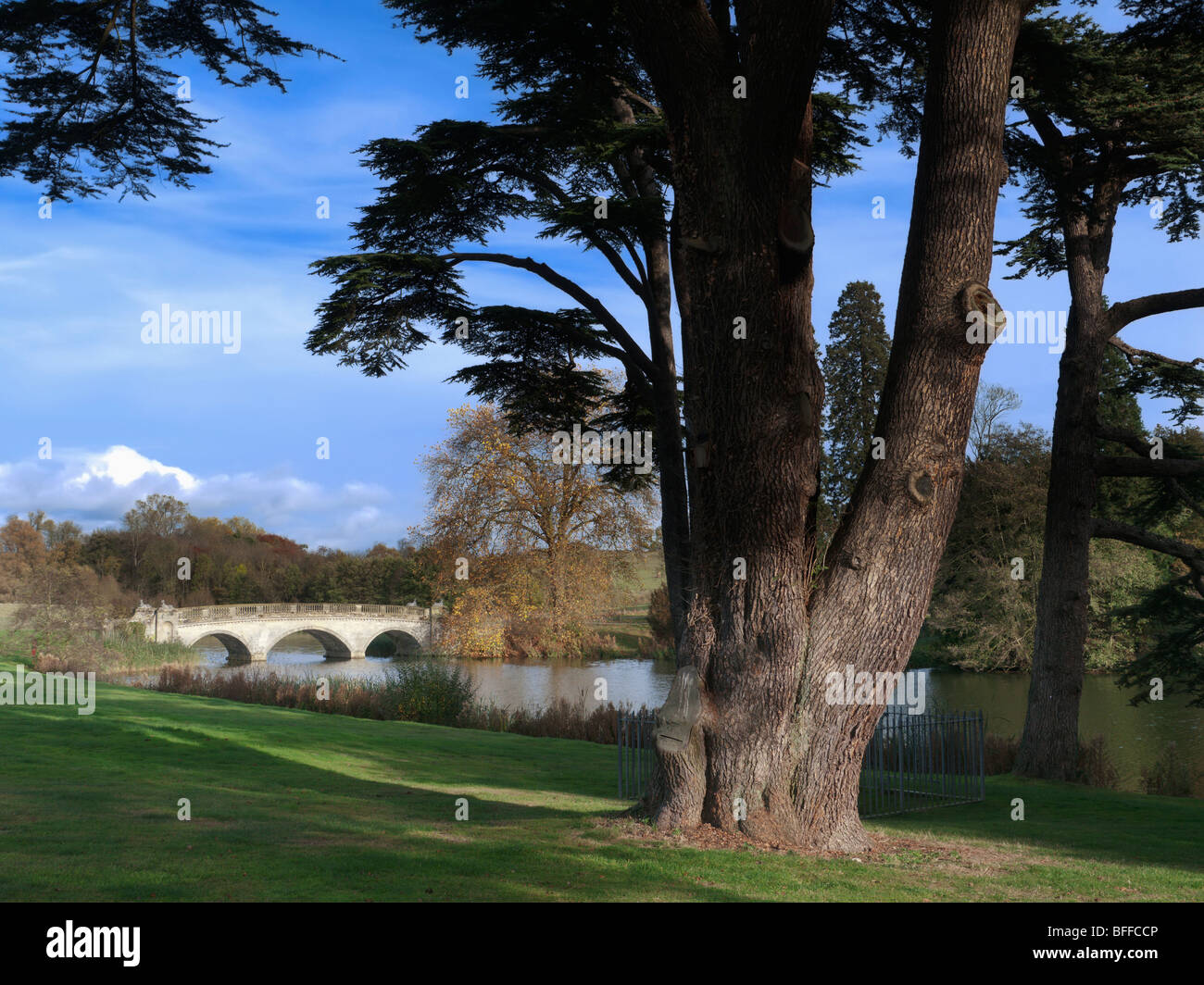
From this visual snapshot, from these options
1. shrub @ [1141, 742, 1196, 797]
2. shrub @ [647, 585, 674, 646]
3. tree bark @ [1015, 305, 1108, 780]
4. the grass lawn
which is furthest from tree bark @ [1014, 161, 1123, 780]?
shrub @ [647, 585, 674, 646]

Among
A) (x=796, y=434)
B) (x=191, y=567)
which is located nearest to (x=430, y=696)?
(x=796, y=434)

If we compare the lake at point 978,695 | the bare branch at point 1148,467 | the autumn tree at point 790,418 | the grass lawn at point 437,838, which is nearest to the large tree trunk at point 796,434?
the autumn tree at point 790,418

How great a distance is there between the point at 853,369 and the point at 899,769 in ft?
86.9

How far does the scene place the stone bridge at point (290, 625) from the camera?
39000mm

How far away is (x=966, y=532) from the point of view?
102ft

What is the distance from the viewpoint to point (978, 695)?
2748 centimetres

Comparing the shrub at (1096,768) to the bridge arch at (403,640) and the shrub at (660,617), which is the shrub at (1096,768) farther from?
the bridge arch at (403,640)

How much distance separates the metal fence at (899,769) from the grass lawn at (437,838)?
1.29 ft

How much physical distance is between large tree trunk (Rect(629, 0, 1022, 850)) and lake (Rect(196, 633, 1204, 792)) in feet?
35.8

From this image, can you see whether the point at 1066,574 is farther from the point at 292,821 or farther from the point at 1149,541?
the point at 292,821

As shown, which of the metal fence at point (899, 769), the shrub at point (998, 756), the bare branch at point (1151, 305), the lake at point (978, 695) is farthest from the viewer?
the lake at point (978, 695)

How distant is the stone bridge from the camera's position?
1535 inches
